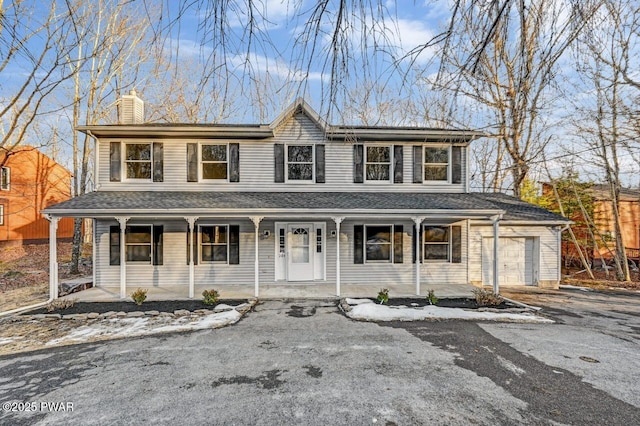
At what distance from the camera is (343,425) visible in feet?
10.3

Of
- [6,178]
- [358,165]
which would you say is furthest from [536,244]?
[6,178]

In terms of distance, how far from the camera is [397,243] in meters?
9.94

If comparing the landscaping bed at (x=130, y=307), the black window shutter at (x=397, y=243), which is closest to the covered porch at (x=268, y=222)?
the black window shutter at (x=397, y=243)

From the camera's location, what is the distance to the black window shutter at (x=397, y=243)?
9.92 m

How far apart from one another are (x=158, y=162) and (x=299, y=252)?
5388 mm

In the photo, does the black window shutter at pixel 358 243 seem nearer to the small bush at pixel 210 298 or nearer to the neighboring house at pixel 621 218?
the small bush at pixel 210 298

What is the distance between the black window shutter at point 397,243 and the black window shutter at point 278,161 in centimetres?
410

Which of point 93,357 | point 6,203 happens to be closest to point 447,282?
point 93,357

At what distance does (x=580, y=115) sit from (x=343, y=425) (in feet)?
47.3

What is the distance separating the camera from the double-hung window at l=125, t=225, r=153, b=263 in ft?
31.2

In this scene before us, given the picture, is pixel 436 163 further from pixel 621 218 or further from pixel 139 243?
pixel 621 218

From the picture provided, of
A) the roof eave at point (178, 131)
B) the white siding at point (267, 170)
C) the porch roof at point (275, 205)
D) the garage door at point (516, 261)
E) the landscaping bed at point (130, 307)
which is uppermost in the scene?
the roof eave at point (178, 131)

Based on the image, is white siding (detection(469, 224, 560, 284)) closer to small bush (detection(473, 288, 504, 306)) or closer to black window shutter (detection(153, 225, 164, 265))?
small bush (detection(473, 288, 504, 306))

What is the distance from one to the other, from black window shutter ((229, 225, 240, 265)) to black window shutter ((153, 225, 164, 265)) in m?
2.12
